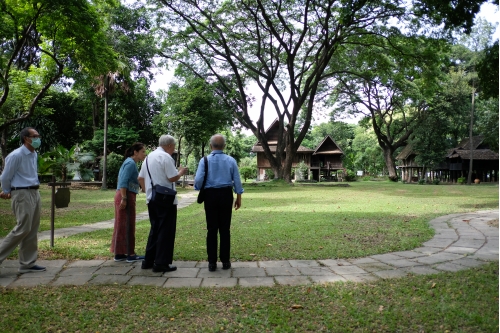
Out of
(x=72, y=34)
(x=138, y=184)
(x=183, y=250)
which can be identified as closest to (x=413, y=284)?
(x=183, y=250)

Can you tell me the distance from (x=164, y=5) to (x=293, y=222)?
17752mm

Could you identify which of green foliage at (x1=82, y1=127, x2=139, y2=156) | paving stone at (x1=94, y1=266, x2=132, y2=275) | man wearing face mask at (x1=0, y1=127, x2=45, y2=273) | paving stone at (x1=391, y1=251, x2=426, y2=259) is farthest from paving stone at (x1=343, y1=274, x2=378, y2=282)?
green foliage at (x1=82, y1=127, x2=139, y2=156)

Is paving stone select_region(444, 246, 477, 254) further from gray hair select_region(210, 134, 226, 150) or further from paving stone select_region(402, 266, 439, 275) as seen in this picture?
gray hair select_region(210, 134, 226, 150)

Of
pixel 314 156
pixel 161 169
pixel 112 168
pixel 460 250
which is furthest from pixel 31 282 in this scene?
pixel 314 156

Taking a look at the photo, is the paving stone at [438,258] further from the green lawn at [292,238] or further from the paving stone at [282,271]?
the paving stone at [282,271]

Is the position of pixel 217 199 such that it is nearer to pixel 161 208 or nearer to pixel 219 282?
pixel 161 208

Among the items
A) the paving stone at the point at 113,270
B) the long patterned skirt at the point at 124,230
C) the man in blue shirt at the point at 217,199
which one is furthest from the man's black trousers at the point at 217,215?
the long patterned skirt at the point at 124,230

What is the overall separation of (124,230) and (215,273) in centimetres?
152

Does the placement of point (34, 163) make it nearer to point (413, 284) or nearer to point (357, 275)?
point (357, 275)

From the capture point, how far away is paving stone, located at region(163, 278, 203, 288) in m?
3.97

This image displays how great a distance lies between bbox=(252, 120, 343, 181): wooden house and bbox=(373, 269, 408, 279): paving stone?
36.4 meters

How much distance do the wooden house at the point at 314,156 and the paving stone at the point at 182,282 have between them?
36816mm

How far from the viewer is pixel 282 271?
175 inches

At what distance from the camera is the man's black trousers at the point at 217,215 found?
14.6 feet
